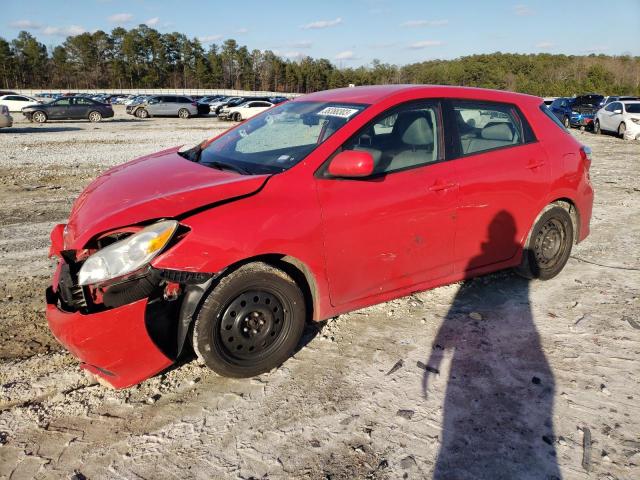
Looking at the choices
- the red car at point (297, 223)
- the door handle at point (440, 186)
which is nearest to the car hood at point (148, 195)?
the red car at point (297, 223)

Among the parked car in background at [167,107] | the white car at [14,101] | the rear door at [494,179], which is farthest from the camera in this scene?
the white car at [14,101]

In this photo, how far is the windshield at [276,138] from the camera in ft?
11.5

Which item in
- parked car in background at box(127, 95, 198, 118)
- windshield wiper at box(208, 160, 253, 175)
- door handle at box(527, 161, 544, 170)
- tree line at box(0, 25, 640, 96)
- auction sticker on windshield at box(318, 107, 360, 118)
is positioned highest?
tree line at box(0, 25, 640, 96)

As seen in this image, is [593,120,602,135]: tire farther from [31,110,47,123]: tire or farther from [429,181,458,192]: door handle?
[31,110,47,123]: tire

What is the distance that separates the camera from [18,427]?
9.00 feet

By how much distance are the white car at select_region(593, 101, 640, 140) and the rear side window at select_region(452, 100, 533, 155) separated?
731 inches

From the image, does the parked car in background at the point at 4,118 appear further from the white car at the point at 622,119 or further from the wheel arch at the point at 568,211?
the white car at the point at 622,119

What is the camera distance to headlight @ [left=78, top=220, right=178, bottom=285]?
2.74 m

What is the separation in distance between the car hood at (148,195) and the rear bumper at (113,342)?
46 centimetres

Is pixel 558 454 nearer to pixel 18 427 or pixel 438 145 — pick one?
pixel 438 145

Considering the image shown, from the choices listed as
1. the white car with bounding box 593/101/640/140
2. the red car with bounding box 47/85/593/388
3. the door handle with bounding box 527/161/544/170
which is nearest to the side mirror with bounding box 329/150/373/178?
the red car with bounding box 47/85/593/388

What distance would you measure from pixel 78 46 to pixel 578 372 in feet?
409

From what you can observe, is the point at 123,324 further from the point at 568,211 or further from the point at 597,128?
the point at 597,128

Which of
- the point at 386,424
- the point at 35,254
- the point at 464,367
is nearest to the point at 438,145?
the point at 464,367
